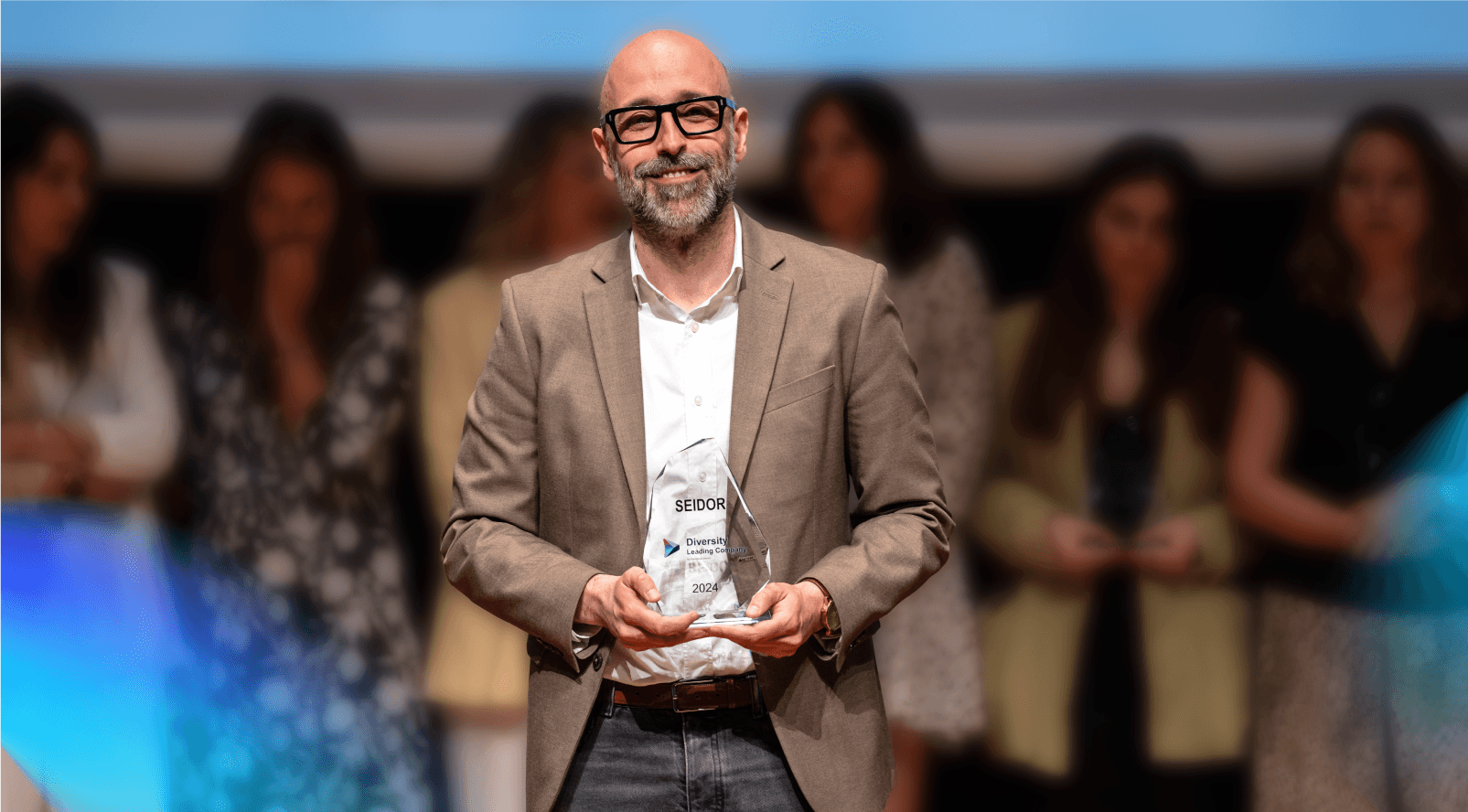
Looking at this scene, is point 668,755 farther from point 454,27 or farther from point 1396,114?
point 1396,114

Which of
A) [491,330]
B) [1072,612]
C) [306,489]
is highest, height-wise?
[491,330]

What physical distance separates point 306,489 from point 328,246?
687mm

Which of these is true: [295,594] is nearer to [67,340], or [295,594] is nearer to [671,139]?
[67,340]

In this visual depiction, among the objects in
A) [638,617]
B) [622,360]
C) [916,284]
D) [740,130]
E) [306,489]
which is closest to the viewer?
[638,617]

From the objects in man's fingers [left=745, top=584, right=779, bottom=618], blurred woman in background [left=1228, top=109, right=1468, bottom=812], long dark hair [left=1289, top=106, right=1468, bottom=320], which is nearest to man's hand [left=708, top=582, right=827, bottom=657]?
man's fingers [left=745, top=584, right=779, bottom=618]

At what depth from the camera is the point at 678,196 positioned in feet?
6.23

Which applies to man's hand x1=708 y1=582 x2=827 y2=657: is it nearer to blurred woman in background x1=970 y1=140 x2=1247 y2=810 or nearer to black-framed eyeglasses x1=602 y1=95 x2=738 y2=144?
black-framed eyeglasses x1=602 y1=95 x2=738 y2=144

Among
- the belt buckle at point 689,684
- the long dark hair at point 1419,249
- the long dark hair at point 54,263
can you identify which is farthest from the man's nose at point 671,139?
the long dark hair at point 54,263

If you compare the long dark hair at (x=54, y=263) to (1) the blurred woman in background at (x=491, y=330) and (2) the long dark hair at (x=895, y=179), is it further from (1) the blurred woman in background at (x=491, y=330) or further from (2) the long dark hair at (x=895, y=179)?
(2) the long dark hair at (x=895, y=179)

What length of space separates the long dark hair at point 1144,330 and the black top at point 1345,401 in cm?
15

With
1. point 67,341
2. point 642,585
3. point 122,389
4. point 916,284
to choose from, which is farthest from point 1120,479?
point 67,341

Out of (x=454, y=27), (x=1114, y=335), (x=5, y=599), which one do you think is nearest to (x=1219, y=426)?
(x=1114, y=335)

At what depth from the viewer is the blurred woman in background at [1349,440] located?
334 cm

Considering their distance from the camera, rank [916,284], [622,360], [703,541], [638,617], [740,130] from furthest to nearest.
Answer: [916,284] < [740,130] < [622,360] < [703,541] < [638,617]
